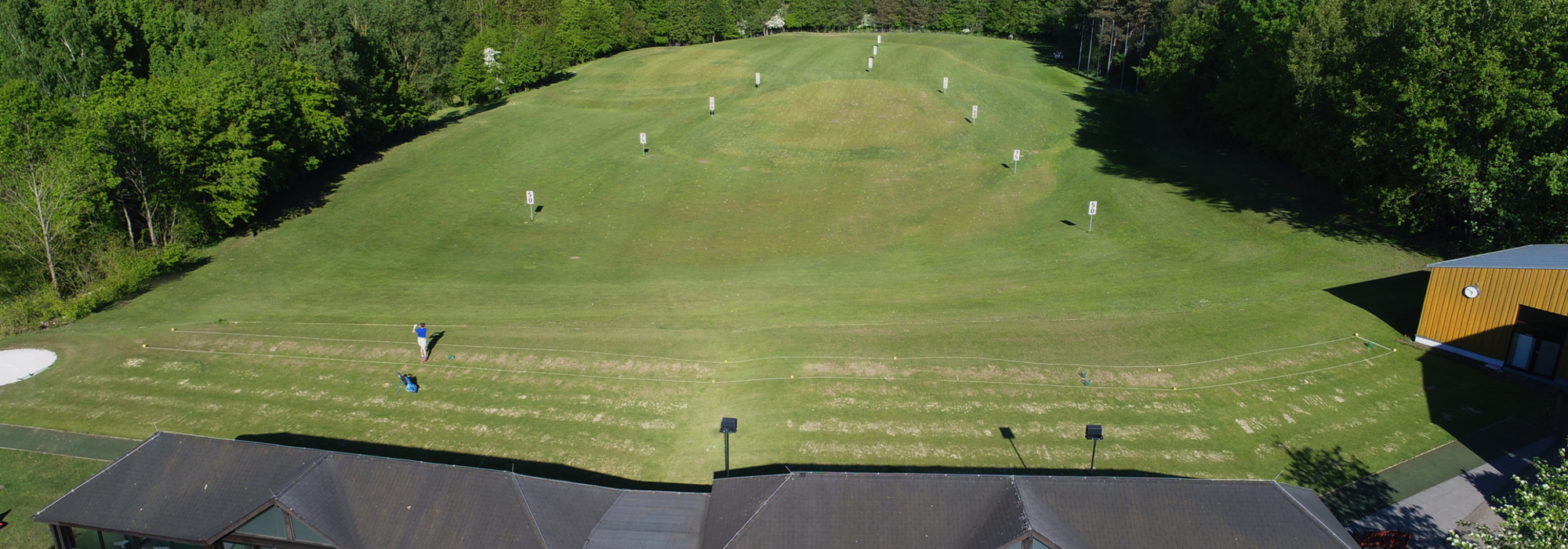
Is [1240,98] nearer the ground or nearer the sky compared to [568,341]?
nearer the sky

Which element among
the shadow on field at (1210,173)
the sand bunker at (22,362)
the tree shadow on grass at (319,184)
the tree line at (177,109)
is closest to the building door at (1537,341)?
the shadow on field at (1210,173)

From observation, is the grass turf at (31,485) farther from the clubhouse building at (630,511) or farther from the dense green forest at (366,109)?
the dense green forest at (366,109)

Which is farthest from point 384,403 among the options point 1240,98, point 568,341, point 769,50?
point 769,50

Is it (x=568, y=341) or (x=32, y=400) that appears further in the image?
(x=568, y=341)

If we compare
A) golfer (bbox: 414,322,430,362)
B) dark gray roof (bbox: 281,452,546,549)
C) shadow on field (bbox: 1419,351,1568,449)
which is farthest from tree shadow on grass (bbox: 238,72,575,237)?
shadow on field (bbox: 1419,351,1568,449)

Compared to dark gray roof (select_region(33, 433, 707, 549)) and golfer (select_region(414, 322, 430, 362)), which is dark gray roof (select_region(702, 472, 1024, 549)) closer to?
dark gray roof (select_region(33, 433, 707, 549))

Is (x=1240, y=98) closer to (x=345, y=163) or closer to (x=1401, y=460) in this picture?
(x=1401, y=460)
